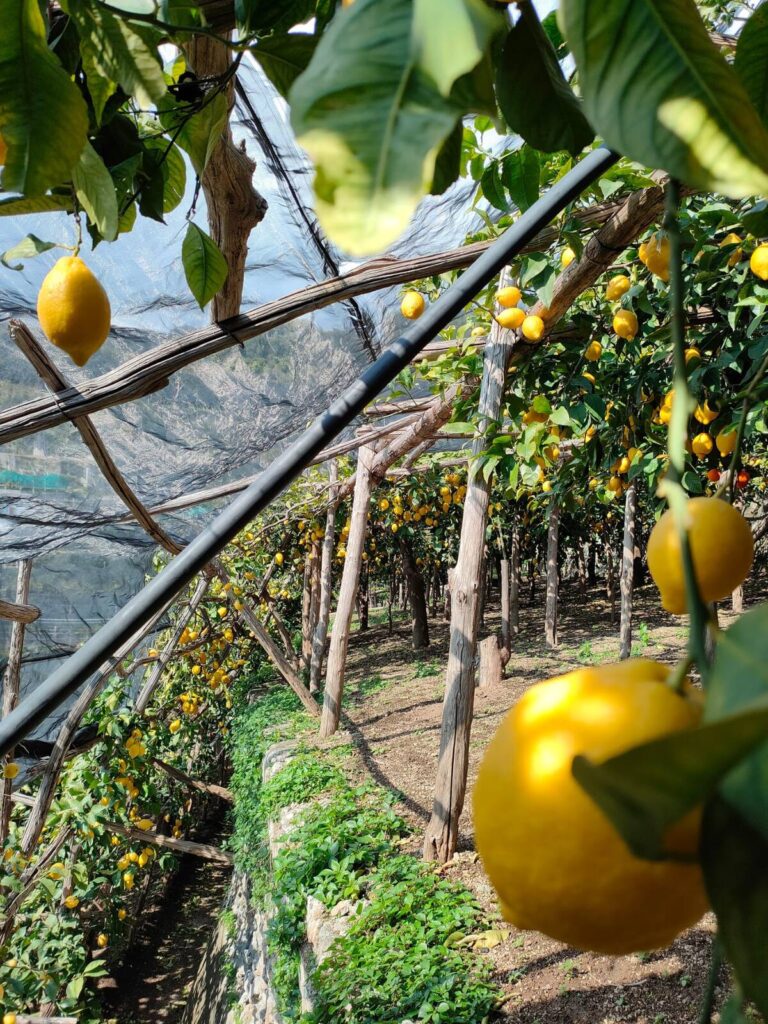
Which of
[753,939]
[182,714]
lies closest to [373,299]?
[753,939]

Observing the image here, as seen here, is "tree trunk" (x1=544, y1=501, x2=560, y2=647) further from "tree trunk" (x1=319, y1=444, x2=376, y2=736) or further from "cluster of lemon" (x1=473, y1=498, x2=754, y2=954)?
"cluster of lemon" (x1=473, y1=498, x2=754, y2=954)

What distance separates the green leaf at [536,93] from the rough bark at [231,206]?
→ 0.69 m

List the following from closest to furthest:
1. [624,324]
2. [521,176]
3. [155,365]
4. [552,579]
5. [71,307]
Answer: [71,307] → [155,365] → [521,176] → [624,324] → [552,579]

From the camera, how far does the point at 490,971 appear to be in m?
2.72

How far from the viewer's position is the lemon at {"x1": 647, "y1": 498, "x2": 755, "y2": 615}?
0.31m

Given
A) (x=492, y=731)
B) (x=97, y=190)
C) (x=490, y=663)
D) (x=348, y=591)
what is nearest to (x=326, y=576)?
(x=348, y=591)

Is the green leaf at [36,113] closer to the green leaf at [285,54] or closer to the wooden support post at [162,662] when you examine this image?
the green leaf at [285,54]

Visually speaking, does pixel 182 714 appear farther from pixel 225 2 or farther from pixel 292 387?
pixel 225 2

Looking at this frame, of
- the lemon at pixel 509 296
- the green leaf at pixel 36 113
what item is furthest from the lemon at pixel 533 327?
the green leaf at pixel 36 113

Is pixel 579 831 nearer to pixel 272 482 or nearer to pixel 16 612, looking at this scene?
pixel 272 482

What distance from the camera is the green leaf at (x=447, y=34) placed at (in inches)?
8.5

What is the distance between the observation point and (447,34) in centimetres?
22

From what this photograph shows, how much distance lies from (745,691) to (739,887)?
4 cm

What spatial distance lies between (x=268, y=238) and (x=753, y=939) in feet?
7.83
